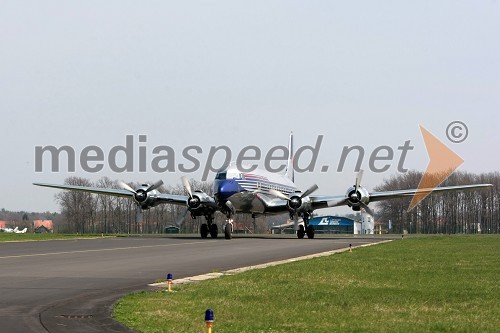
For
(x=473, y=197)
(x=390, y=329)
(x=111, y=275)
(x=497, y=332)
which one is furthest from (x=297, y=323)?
(x=473, y=197)

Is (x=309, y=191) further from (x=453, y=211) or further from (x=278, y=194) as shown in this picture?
(x=453, y=211)

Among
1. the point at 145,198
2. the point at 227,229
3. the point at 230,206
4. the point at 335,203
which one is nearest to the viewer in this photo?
the point at 230,206

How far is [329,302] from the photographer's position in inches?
608

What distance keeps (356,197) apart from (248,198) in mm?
9283

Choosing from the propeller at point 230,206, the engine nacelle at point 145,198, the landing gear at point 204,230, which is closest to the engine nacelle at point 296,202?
the propeller at point 230,206

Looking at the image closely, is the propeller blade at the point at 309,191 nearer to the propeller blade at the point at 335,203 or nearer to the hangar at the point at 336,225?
the propeller blade at the point at 335,203

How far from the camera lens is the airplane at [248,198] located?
5509 cm

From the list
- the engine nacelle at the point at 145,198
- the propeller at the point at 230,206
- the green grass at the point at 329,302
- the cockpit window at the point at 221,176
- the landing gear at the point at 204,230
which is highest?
the cockpit window at the point at 221,176

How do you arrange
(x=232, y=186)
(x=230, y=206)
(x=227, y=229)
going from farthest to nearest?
(x=227, y=229) → (x=230, y=206) → (x=232, y=186)

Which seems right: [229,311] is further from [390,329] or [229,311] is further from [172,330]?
[390,329]

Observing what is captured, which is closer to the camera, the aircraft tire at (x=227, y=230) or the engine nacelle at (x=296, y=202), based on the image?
the aircraft tire at (x=227, y=230)

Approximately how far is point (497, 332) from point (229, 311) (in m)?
5.00

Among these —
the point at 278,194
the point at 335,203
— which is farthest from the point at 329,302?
the point at 278,194

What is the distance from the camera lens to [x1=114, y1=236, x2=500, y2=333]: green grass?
1231 cm
